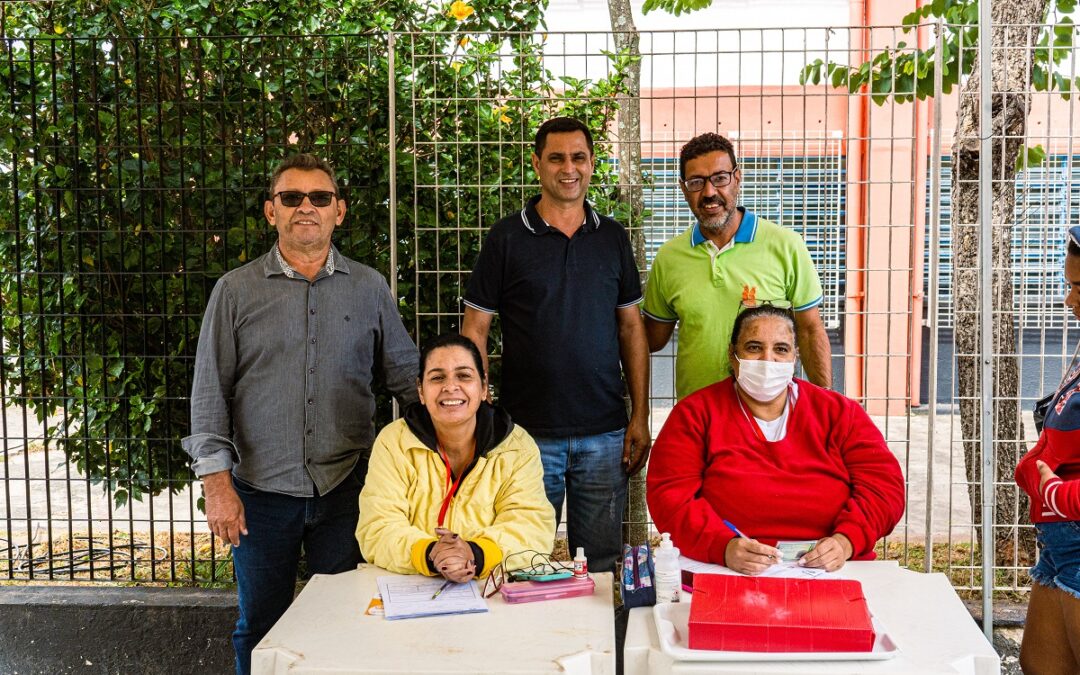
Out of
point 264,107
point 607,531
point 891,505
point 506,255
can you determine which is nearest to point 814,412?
point 891,505

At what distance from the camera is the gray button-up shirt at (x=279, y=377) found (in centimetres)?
293

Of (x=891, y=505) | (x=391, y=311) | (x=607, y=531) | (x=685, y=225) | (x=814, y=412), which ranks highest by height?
(x=685, y=225)

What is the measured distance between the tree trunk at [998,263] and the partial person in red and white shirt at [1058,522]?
1282 mm

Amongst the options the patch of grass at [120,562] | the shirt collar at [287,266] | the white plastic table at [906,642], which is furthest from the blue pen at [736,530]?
the patch of grass at [120,562]

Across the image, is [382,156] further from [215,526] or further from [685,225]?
[215,526]

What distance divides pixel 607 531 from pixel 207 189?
212 centimetres

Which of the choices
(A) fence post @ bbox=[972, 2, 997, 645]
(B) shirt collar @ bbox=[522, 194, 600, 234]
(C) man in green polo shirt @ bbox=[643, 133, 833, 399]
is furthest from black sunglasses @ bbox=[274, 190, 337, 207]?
(A) fence post @ bbox=[972, 2, 997, 645]

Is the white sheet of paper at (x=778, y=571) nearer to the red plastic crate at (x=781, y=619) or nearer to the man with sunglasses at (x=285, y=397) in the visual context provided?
the red plastic crate at (x=781, y=619)

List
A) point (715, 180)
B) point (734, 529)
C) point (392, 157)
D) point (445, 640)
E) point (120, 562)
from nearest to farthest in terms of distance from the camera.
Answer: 1. point (445, 640)
2. point (734, 529)
3. point (715, 180)
4. point (392, 157)
5. point (120, 562)

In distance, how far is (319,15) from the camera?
162 inches

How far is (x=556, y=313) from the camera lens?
10.4 ft

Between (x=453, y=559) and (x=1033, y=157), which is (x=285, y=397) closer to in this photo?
(x=453, y=559)

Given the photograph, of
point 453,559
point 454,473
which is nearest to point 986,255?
point 454,473

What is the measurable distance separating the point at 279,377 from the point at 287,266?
1.15ft
